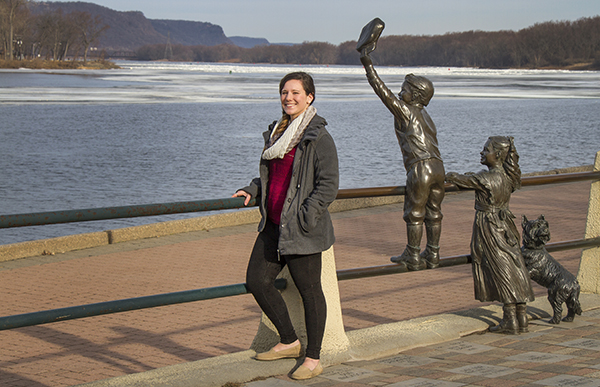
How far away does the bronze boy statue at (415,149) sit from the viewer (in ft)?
13.3

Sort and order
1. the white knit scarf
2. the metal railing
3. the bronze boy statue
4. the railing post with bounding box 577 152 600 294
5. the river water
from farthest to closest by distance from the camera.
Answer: the river water, the railing post with bounding box 577 152 600 294, the bronze boy statue, the white knit scarf, the metal railing

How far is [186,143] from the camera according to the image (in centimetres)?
3172

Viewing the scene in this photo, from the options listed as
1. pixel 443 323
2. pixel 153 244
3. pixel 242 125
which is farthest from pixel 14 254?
pixel 242 125

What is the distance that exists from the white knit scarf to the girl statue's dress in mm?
1335

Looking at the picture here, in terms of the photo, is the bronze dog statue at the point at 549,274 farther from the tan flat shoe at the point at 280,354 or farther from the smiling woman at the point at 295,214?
the tan flat shoe at the point at 280,354

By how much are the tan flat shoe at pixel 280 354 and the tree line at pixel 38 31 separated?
13765cm

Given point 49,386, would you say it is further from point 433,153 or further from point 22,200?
point 22,200

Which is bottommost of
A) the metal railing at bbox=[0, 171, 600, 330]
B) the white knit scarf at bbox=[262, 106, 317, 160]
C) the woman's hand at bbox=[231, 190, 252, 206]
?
the metal railing at bbox=[0, 171, 600, 330]

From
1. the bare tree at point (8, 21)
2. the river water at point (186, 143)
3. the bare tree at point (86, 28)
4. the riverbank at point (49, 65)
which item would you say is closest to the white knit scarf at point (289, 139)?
the river water at point (186, 143)

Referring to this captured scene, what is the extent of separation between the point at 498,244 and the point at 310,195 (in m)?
1.49

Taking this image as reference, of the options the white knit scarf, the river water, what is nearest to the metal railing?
the white knit scarf

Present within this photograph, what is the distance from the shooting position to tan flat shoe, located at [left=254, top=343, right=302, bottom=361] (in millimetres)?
3664

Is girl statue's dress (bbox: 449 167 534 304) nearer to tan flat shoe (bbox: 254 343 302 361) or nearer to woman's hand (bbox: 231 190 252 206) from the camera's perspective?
tan flat shoe (bbox: 254 343 302 361)

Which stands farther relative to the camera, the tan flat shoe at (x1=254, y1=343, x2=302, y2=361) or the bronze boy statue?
the bronze boy statue
